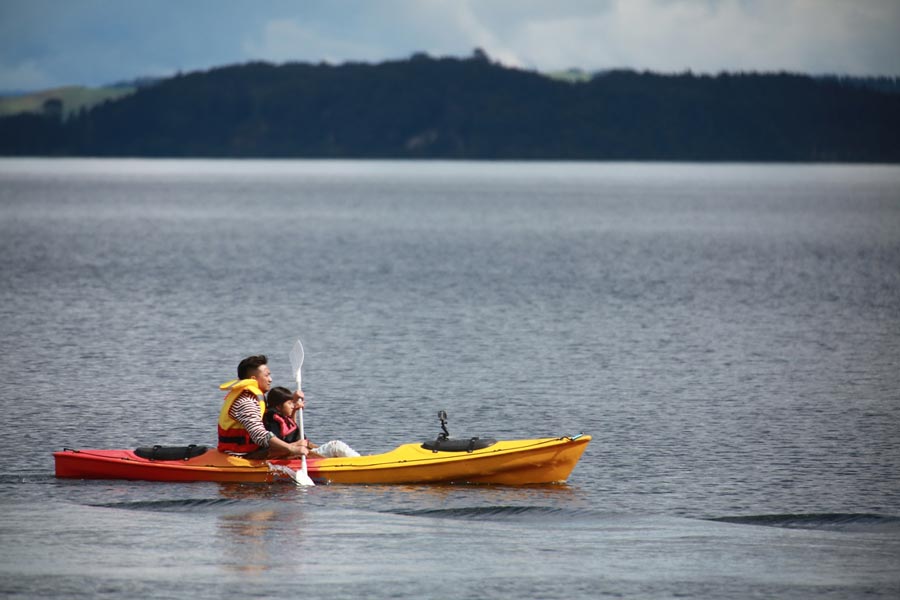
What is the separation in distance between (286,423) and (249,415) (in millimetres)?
542

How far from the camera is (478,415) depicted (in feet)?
70.2

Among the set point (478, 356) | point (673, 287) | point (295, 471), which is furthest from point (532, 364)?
point (673, 287)

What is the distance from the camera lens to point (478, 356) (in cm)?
2805

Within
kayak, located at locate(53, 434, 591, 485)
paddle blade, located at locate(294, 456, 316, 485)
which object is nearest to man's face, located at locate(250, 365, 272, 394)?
kayak, located at locate(53, 434, 591, 485)

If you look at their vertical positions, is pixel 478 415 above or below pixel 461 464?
above

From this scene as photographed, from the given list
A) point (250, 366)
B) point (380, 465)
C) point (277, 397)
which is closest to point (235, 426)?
point (277, 397)

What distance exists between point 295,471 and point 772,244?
5834cm

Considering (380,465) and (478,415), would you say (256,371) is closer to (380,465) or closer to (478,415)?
(380,465)

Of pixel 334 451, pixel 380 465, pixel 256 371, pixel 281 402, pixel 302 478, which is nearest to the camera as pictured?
pixel 302 478

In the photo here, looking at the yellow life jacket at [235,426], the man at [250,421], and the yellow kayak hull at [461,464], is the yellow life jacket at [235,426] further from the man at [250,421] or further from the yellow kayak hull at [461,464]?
the yellow kayak hull at [461,464]

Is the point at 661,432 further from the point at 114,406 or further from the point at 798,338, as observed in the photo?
the point at 798,338

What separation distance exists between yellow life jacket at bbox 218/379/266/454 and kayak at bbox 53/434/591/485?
137mm

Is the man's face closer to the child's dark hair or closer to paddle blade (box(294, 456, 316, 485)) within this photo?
the child's dark hair

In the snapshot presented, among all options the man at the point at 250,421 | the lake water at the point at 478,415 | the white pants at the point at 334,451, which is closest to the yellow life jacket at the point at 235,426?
the man at the point at 250,421
